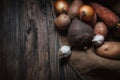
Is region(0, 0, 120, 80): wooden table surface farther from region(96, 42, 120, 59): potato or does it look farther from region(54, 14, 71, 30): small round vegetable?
region(96, 42, 120, 59): potato

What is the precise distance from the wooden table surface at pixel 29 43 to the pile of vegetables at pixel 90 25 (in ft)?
Answer: 0.32

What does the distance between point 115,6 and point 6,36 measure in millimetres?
744

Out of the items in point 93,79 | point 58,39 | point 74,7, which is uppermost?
point 74,7

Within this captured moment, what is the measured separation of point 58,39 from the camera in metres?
1.59

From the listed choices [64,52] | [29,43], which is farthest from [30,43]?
[64,52]

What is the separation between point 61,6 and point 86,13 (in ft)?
0.60

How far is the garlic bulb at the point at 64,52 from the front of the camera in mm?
1482

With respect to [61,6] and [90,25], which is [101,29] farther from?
[61,6]

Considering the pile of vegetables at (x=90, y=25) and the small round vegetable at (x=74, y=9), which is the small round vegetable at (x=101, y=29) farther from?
the small round vegetable at (x=74, y=9)

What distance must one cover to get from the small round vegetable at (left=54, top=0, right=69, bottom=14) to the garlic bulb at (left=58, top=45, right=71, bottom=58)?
0.84 ft

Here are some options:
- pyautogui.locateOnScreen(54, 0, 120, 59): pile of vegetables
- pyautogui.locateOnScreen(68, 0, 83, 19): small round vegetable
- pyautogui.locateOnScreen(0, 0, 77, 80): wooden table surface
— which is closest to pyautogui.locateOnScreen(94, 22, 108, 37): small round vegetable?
pyautogui.locateOnScreen(54, 0, 120, 59): pile of vegetables

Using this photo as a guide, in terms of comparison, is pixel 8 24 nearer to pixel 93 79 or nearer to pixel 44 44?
pixel 44 44

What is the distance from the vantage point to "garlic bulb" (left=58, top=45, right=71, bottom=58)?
58.3 inches

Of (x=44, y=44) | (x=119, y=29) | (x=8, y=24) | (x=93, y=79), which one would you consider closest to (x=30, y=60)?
(x=44, y=44)
